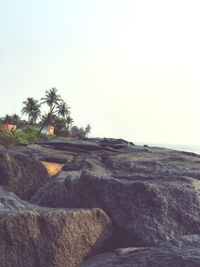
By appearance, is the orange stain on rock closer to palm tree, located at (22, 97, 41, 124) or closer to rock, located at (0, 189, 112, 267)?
rock, located at (0, 189, 112, 267)

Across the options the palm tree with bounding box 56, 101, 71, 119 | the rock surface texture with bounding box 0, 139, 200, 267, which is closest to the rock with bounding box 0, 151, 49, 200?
the rock surface texture with bounding box 0, 139, 200, 267

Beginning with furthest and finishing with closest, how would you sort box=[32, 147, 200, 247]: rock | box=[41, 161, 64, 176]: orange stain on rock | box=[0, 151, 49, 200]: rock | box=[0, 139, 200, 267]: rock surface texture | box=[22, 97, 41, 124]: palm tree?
1. box=[22, 97, 41, 124]: palm tree
2. box=[41, 161, 64, 176]: orange stain on rock
3. box=[0, 151, 49, 200]: rock
4. box=[32, 147, 200, 247]: rock
5. box=[0, 139, 200, 267]: rock surface texture

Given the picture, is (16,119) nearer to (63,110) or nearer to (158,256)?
(63,110)

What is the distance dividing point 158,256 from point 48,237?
4.91 feet

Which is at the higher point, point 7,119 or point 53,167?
point 7,119

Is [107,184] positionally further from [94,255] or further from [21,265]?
[21,265]

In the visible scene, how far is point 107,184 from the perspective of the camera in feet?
24.0

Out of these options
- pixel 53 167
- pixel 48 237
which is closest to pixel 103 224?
pixel 48 237

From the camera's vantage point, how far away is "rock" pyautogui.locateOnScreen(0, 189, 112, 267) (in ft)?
19.2

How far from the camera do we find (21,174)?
9.77m

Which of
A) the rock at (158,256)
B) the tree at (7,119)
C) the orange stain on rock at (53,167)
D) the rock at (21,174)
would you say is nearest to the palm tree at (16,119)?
the tree at (7,119)

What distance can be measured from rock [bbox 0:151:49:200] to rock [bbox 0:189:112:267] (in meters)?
3.02

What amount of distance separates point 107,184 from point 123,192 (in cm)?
34

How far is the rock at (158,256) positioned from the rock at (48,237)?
0.27 metres
